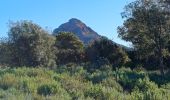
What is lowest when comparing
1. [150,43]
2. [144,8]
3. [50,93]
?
[50,93]

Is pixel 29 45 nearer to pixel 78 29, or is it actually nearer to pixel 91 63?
pixel 91 63

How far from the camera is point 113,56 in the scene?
68.3 metres

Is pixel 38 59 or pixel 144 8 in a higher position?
pixel 144 8

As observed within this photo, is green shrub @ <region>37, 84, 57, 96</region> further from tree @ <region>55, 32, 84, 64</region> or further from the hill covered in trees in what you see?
tree @ <region>55, 32, 84, 64</region>

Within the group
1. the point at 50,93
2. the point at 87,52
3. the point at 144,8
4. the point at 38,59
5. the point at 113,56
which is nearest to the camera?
the point at 50,93

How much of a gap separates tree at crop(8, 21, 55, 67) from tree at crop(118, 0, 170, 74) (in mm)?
15075

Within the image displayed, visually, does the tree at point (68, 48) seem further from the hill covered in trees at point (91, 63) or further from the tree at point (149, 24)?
the tree at point (149, 24)

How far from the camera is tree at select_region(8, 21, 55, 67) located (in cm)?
5838

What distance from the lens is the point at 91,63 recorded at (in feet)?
186

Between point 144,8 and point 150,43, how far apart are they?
3632 millimetres

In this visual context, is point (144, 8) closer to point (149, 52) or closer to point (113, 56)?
point (149, 52)

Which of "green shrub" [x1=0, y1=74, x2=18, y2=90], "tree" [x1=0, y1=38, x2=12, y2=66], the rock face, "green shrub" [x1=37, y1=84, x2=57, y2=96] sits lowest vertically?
"green shrub" [x1=37, y1=84, x2=57, y2=96]

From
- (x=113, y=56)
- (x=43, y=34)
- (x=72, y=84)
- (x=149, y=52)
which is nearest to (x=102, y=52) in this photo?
(x=113, y=56)

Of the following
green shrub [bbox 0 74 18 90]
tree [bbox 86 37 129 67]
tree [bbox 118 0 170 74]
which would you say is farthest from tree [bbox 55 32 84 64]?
green shrub [bbox 0 74 18 90]
